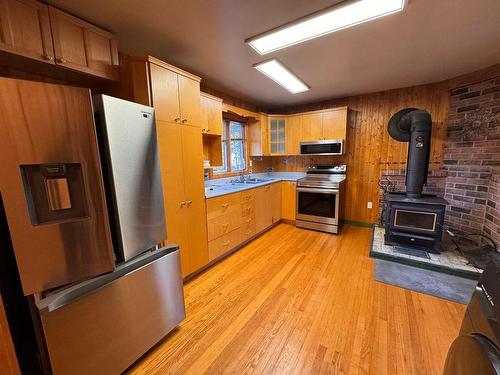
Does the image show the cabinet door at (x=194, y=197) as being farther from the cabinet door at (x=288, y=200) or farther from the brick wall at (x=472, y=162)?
the brick wall at (x=472, y=162)

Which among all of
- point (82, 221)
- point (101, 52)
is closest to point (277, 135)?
point (101, 52)

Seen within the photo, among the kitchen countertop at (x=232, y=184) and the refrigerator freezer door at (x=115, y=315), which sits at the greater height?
the kitchen countertop at (x=232, y=184)

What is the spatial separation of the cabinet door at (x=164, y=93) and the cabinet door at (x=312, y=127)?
2.67 meters

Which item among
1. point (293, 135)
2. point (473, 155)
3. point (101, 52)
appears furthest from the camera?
point (293, 135)

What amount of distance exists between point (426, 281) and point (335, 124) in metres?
2.60

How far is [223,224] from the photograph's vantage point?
2688 millimetres

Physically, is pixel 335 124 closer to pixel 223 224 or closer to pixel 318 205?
pixel 318 205

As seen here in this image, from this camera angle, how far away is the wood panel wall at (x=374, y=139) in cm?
323

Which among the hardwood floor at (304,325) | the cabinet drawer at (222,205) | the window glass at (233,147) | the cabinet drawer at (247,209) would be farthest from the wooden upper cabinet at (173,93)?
the hardwood floor at (304,325)

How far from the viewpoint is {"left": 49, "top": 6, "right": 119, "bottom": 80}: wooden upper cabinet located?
1441 mm

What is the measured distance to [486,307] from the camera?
0.68 metres

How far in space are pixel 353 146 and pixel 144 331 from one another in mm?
3982

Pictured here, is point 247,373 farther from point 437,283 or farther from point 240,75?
point 240,75

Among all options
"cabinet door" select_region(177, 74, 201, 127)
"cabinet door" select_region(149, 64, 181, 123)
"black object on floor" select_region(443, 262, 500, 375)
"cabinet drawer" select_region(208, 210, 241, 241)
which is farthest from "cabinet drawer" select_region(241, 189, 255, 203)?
"black object on floor" select_region(443, 262, 500, 375)
